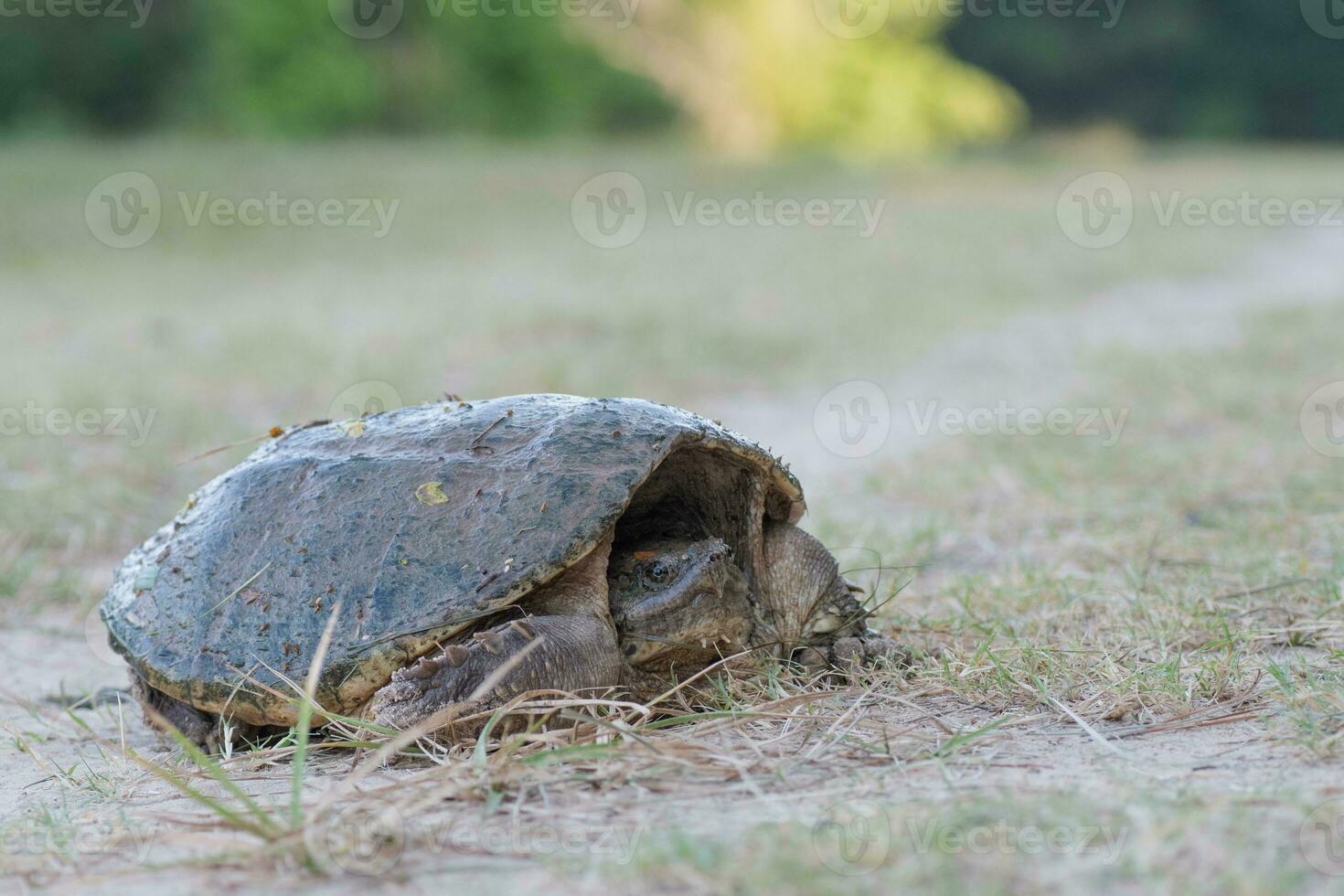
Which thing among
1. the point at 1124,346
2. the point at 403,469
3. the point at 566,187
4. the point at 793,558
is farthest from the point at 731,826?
the point at 566,187

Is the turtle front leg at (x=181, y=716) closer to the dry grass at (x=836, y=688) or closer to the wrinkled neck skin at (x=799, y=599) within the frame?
the dry grass at (x=836, y=688)

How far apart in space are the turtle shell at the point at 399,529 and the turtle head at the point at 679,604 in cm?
15

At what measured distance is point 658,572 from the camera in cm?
232

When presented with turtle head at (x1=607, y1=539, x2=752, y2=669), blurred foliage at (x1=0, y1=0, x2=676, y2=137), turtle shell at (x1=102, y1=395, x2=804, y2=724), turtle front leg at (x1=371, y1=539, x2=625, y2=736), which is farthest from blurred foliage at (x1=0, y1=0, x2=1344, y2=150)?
turtle front leg at (x1=371, y1=539, x2=625, y2=736)

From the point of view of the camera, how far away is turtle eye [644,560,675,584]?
2309 millimetres

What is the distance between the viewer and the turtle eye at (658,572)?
7.57ft

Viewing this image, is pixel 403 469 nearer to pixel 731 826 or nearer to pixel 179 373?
pixel 731 826

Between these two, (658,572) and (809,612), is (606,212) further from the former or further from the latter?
(658,572)

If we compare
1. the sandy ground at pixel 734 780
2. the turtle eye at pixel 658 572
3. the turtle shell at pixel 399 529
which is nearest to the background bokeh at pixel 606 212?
the sandy ground at pixel 734 780

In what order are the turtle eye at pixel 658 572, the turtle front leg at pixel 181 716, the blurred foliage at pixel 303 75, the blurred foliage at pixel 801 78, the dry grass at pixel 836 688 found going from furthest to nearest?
the blurred foliage at pixel 801 78 < the blurred foliage at pixel 303 75 < the turtle front leg at pixel 181 716 < the turtle eye at pixel 658 572 < the dry grass at pixel 836 688

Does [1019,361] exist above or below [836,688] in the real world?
above

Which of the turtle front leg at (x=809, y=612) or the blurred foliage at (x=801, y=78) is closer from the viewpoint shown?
the turtle front leg at (x=809, y=612)

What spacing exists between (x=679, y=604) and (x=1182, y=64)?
126 ft

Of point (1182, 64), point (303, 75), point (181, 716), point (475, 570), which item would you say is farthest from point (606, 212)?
point (1182, 64)
